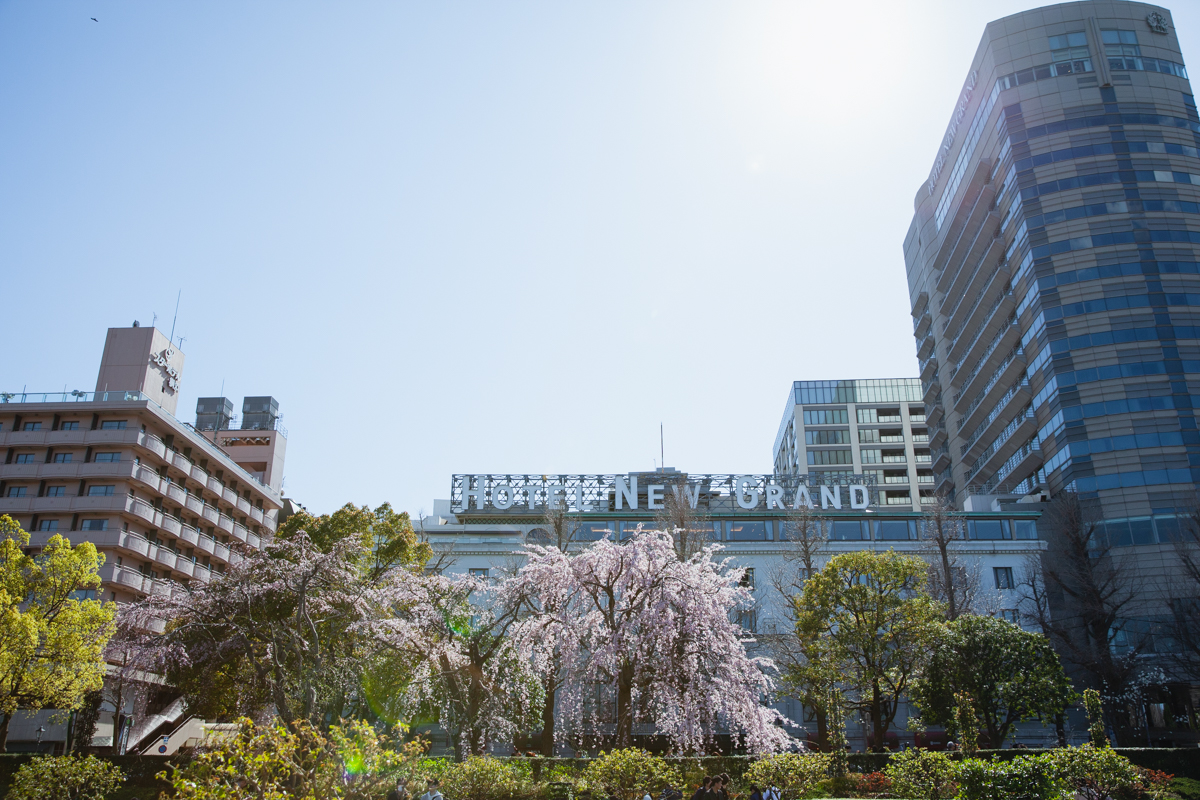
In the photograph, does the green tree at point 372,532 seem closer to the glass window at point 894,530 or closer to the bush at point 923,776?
the bush at point 923,776

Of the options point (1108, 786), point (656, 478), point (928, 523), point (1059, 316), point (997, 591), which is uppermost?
point (1059, 316)

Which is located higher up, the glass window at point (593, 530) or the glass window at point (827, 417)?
the glass window at point (827, 417)

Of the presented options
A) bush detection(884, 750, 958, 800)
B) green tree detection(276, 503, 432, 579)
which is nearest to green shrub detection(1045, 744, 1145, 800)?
bush detection(884, 750, 958, 800)

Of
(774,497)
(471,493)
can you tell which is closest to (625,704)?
(774,497)

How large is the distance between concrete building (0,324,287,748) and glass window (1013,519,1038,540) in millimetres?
58498

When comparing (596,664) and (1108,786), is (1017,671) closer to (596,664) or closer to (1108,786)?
(1108,786)

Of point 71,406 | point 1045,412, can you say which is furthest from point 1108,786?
point 71,406

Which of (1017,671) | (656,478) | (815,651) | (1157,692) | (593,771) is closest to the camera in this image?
(593,771)

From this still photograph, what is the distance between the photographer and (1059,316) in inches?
2648

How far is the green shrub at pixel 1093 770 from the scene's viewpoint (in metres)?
21.3

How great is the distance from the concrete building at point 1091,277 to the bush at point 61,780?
56057mm

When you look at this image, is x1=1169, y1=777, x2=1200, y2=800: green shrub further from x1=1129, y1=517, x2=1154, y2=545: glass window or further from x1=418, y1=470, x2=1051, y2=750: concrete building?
x1=1129, y1=517, x2=1154, y2=545: glass window

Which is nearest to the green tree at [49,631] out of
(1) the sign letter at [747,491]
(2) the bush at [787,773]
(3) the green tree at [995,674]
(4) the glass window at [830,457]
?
(2) the bush at [787,773]

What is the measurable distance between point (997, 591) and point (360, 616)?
45456 mm
